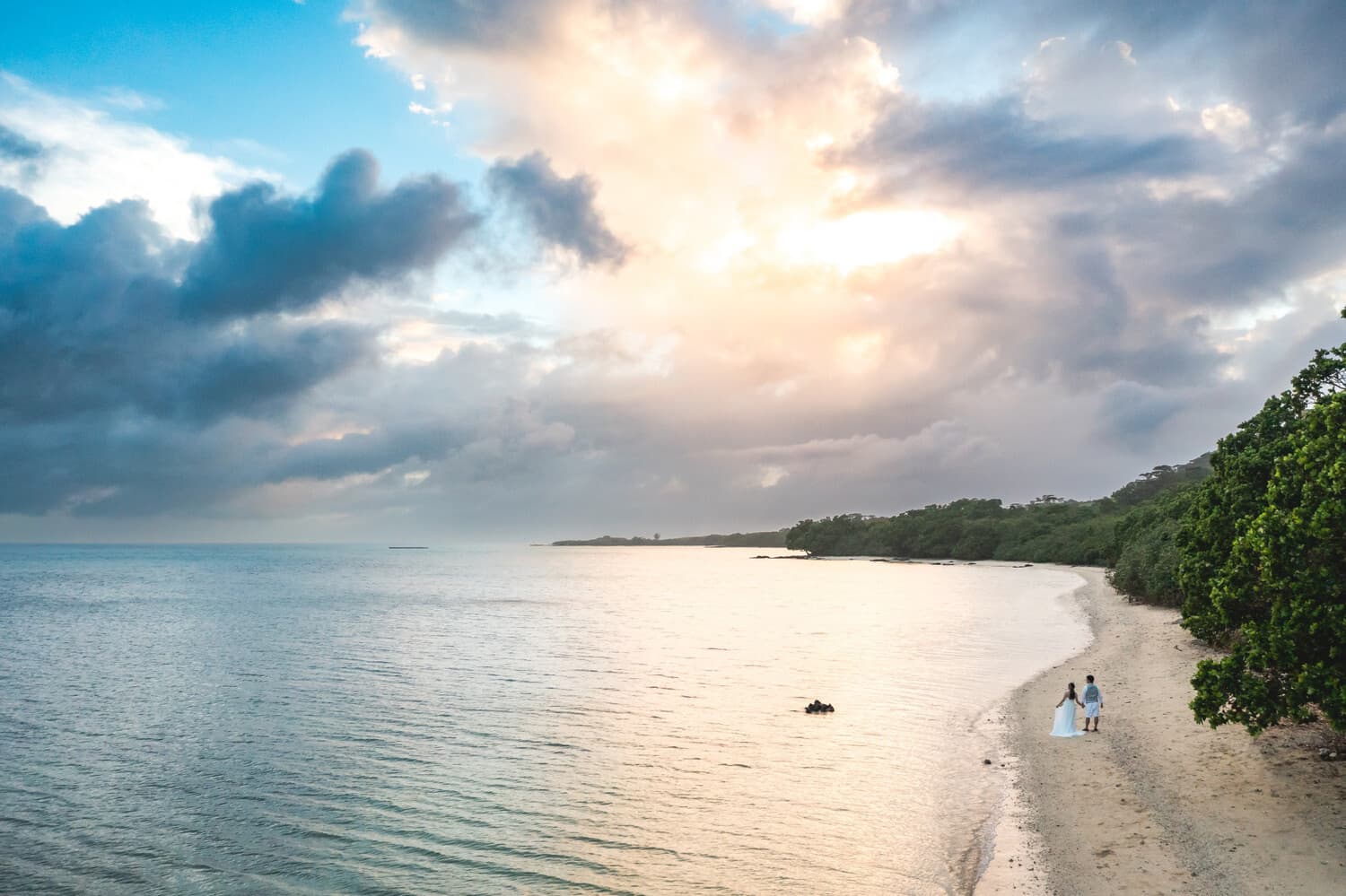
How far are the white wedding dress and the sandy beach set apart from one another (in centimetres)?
59

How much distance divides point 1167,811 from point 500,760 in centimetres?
2099

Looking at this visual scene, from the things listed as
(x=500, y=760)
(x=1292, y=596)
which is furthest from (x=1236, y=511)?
(x=500, y=760)

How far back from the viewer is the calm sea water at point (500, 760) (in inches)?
822

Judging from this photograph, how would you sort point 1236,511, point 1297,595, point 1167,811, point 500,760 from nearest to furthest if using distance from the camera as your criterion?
1. point 1297,595
2. point 1167,811
3. point 1236,511
4. point 500,760

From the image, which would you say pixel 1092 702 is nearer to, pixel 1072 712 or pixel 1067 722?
pixel 1072 712

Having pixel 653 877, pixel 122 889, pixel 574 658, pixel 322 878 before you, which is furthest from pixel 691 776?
pixel 574 658

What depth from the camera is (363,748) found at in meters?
32.5

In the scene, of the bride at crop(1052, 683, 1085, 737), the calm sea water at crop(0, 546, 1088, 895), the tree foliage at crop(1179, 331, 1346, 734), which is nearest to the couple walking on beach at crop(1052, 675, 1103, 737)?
the bride at crop(1052, 683, 1085, 737)

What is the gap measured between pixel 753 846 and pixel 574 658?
37.5 m

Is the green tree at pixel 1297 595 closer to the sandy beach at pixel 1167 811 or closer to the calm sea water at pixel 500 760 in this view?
the sandy beach at pixel 1167 811

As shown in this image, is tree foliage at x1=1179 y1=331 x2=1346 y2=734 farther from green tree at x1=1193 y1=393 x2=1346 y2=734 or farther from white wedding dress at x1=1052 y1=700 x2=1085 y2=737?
white wedding dress at x1=1052 y1=700 x2=1085 y2=737

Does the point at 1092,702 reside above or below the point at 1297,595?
below

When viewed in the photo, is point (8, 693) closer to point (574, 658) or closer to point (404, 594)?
point (574, 658)

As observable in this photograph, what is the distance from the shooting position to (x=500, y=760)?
3081cm
